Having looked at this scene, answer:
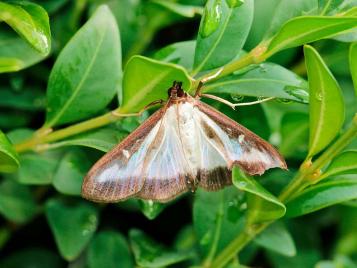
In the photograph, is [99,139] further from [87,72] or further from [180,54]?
[180,54]

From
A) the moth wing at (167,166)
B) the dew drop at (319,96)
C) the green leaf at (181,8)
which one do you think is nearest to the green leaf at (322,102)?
the dew drop at (319,96)

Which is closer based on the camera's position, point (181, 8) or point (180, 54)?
point (180, 54)

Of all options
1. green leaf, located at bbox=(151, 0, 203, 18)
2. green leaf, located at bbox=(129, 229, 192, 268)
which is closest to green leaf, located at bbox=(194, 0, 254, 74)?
green leaf, located at bbox=(151, 0, 203, 18)

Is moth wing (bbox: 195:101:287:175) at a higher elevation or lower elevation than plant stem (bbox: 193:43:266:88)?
lower

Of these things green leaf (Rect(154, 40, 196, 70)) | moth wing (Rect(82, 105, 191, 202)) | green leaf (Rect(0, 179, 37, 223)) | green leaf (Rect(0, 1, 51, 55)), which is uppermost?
green leaf (Rect(0, 1, 51, 55))

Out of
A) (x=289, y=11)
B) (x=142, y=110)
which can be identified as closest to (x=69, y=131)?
(x=142, y=110)

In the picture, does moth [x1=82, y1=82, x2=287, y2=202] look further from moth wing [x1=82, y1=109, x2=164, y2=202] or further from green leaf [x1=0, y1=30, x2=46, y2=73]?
green leaf [x1=0, y1=30, x2=46, y2=73]
